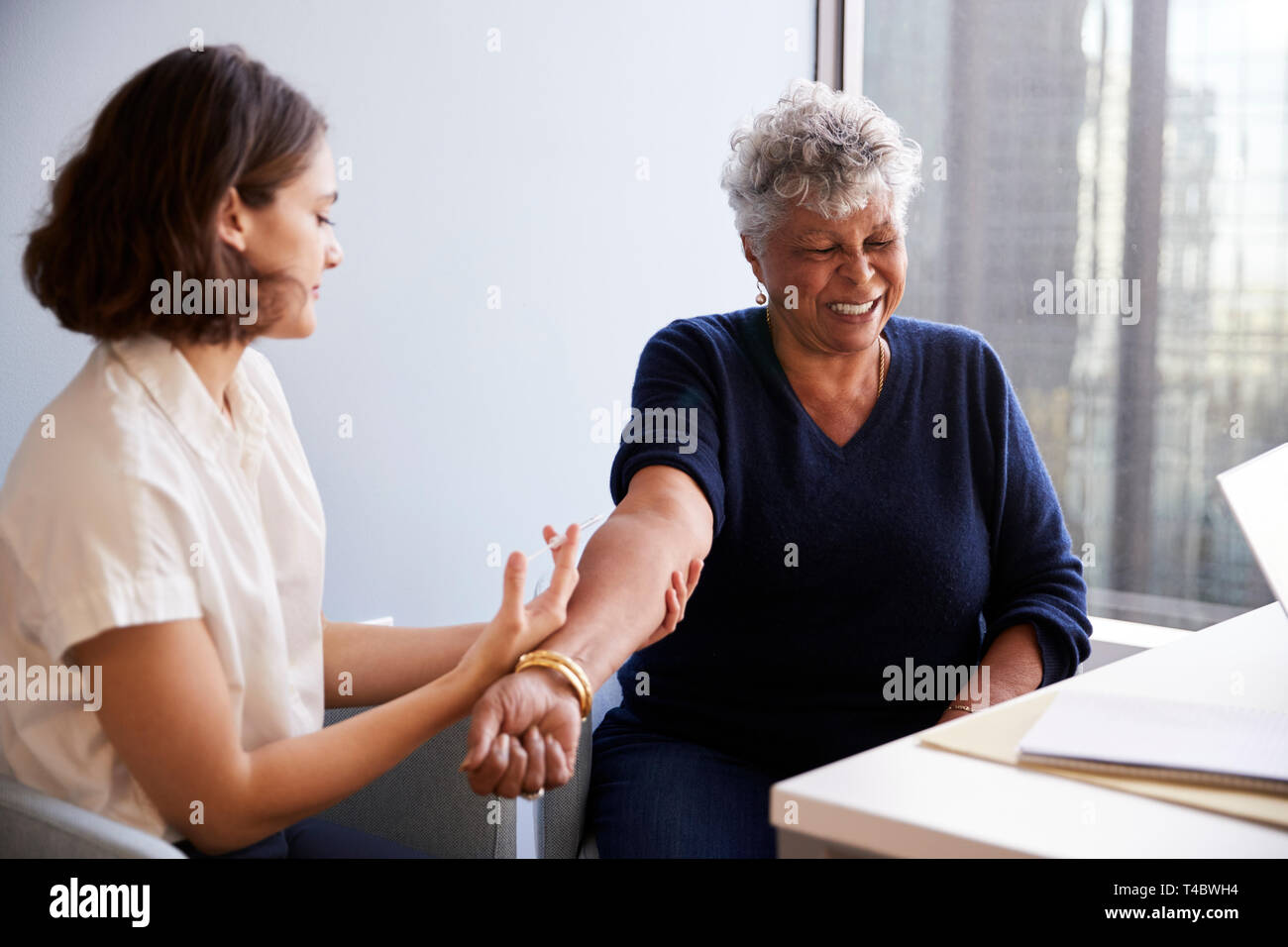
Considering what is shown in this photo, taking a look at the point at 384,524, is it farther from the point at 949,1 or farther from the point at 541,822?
the point at 949,1

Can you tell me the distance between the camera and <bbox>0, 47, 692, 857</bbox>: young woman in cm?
101

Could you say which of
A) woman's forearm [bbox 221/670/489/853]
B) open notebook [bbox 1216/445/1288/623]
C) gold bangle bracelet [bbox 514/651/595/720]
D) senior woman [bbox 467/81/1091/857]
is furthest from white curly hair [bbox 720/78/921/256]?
woman's forearm [bbox 221/670/489/853]

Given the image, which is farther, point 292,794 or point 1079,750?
point 292,794

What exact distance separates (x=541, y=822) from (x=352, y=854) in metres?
0.29

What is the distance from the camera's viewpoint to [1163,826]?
84 centimetres

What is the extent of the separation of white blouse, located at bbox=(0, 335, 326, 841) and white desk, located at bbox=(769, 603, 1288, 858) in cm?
54

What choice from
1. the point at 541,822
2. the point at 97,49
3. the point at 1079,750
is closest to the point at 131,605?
the point at 541,822

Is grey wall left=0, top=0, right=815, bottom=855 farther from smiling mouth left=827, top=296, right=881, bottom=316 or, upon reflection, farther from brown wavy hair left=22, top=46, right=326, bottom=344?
smiling mouth left=827, top=296, right=881, bottom=316

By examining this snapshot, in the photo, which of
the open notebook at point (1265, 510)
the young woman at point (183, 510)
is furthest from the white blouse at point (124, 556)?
the open notebook at point (1265, 510)

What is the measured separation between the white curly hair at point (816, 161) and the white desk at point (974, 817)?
900mm

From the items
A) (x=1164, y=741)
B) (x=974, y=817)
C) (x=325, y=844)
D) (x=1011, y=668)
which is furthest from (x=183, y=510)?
(x=1011, y=668)

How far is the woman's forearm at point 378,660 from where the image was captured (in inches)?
56.2

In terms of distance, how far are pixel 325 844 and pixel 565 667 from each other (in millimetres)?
327
